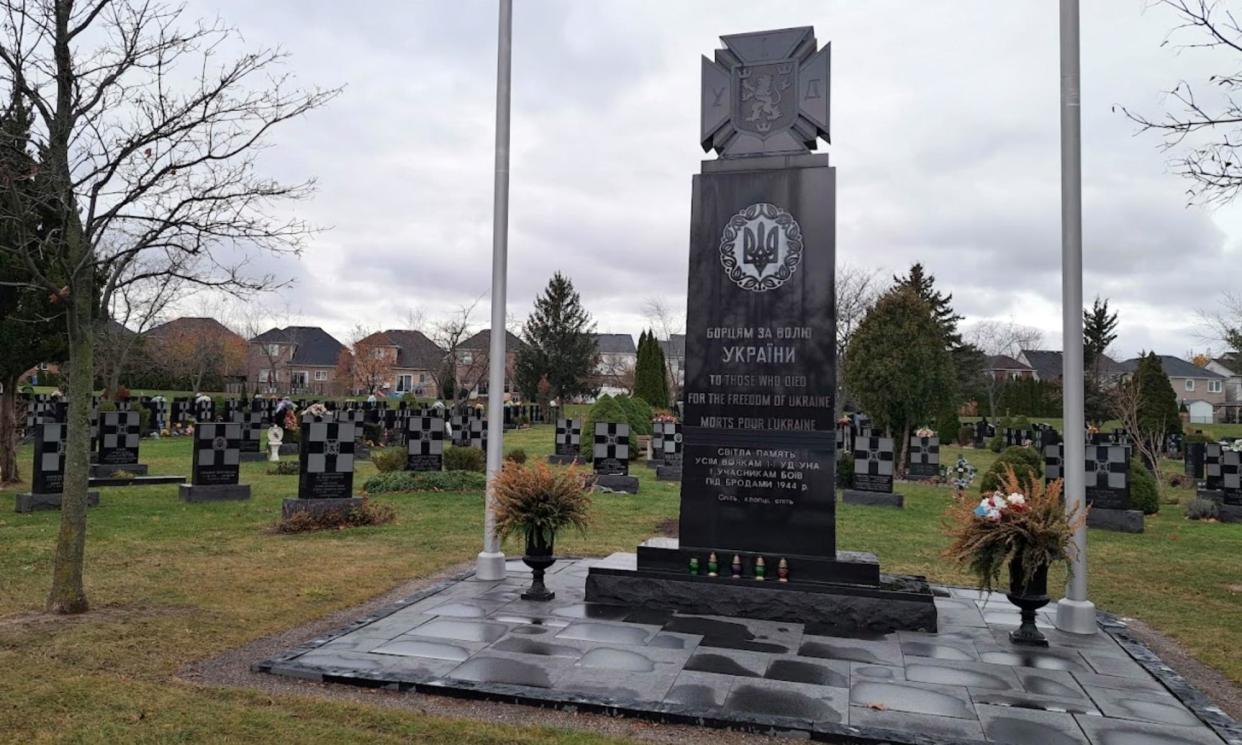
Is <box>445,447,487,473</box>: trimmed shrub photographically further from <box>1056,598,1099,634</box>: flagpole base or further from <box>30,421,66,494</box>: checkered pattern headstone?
<box>1056,598,1099,634</box>: flagpole base

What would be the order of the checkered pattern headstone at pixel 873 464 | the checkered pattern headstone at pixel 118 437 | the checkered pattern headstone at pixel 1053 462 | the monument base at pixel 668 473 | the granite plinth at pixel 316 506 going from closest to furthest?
the granite plinth at pixel 316 506, the checkered pattern headstone at pixel 1053 462, the checkered pattern headstone at pixel 873 464, the checkered pattern headstone at pixel 118 437, the monument base at pixel 668 473

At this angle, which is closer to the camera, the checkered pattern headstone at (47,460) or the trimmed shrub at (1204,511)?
the checkered pattern headstone at (47,460)

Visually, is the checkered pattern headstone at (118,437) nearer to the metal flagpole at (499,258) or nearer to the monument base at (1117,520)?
the metal flagpole at (499,258)

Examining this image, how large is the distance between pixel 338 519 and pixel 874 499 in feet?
32.0

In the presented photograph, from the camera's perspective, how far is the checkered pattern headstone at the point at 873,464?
1612 cm

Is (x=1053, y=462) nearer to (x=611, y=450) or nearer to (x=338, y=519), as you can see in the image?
(x=611, y=450)

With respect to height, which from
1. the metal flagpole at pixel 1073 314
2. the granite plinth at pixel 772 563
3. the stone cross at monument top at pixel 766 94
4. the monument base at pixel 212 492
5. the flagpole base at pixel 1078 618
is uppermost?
the stone cross at monument top at pixel 766 94

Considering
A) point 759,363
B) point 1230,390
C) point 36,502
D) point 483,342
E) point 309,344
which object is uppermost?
point 309,344

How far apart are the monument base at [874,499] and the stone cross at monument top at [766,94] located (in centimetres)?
976

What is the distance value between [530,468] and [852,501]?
33.2 ft

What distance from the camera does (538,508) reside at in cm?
736

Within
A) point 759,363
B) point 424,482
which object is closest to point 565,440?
point 424,482

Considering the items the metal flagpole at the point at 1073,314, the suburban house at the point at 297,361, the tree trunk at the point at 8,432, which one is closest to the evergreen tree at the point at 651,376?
the tree trunk at the point at 8,432

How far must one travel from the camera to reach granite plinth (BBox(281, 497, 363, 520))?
11453 millimetres
